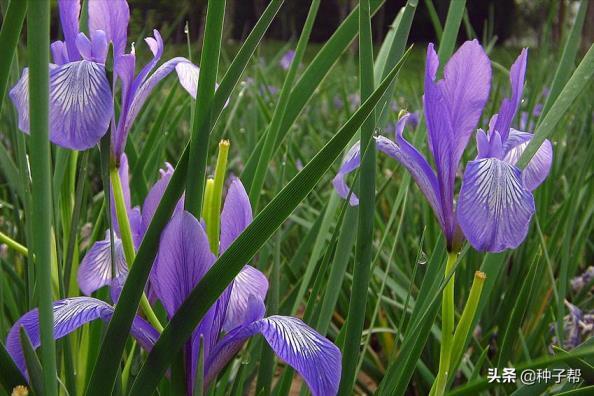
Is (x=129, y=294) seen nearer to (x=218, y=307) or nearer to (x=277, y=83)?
(x=218, y=307)

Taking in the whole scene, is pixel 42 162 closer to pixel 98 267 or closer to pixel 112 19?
pixel 112 19

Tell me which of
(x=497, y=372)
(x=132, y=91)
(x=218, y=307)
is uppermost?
(x=132, y=91)

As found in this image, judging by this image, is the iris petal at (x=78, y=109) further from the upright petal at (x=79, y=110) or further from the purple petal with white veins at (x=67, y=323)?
the purple petal with white veins at (x=67, y=323)

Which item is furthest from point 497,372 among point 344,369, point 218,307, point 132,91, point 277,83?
point 277,83

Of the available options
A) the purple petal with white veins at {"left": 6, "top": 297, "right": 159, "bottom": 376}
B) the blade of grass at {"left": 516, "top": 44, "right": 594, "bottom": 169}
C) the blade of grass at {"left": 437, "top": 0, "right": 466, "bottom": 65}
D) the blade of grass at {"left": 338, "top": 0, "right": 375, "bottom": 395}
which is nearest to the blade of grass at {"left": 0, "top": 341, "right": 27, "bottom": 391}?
the purple petal with white veins at {"left": 6, "top": 297, "right": 159, "bottom": 376}

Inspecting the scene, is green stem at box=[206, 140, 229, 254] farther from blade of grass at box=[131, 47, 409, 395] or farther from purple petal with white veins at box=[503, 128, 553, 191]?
purple petal with white veins at box=[503, 128, 553, 191]

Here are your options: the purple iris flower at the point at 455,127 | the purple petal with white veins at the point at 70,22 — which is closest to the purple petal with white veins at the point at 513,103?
the purple iris flower at the point at 455,127

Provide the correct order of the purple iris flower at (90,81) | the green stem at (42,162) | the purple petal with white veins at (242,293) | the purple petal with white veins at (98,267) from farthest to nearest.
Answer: the purple petal with white veins at (98,267)
the purple petal with white veins at (242,293)
the purple iris flower at (90,81)
the green stem at (42,162)
